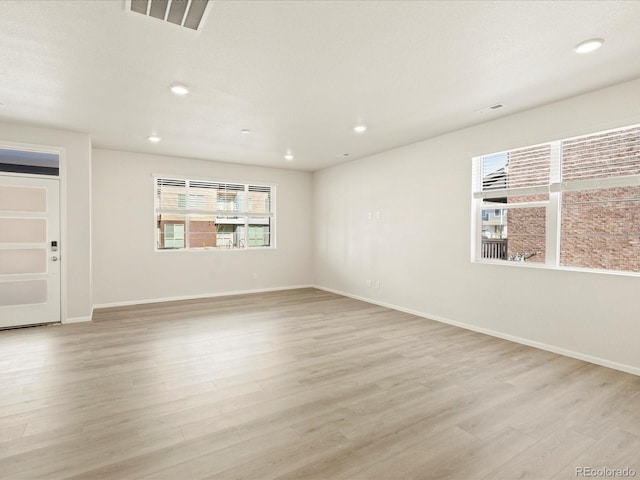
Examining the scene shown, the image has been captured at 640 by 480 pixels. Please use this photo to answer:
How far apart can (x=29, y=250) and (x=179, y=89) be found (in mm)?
3358

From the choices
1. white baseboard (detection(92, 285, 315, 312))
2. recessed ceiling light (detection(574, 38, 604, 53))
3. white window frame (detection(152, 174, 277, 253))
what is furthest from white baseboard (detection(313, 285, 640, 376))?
white window frame (detection(152, 174, 277, 253))

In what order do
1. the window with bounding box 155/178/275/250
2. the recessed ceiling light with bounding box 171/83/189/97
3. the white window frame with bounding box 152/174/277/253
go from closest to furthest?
the recessed ceiling light with bounding box 171/83/189/97
the white window frame with bounding box 152/174/277/253
the window with bounding box 155/178/275/250

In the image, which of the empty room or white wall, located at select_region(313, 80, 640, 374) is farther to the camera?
white wall, located at select_region(313, 80, 640, 374)

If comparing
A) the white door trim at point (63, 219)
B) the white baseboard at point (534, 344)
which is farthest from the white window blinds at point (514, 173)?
the white door trim at point (63, 219)

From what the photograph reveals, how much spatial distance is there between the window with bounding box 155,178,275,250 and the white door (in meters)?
1.73

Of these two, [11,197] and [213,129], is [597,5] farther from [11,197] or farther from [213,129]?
[11,197]

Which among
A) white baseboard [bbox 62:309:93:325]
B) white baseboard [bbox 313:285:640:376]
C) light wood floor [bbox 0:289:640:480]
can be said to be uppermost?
white baseboard [bbox 313:285:640:376]

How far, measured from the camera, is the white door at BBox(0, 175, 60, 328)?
4.53 metres

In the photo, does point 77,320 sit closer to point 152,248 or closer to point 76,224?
point 76,224

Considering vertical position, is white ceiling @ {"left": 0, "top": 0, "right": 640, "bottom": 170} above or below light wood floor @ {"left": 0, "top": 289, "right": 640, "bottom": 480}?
above

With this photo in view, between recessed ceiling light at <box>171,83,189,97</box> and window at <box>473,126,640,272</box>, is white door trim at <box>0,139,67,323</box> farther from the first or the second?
window at <box>473,126,640,272</box>

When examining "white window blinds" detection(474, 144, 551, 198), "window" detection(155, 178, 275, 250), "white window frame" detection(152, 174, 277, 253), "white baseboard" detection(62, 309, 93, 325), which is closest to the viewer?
"white window blinds" detection(474, 144, 551, 198)

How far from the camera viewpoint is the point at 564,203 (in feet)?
12.1

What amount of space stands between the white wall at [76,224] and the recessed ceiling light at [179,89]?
245 centimetres
